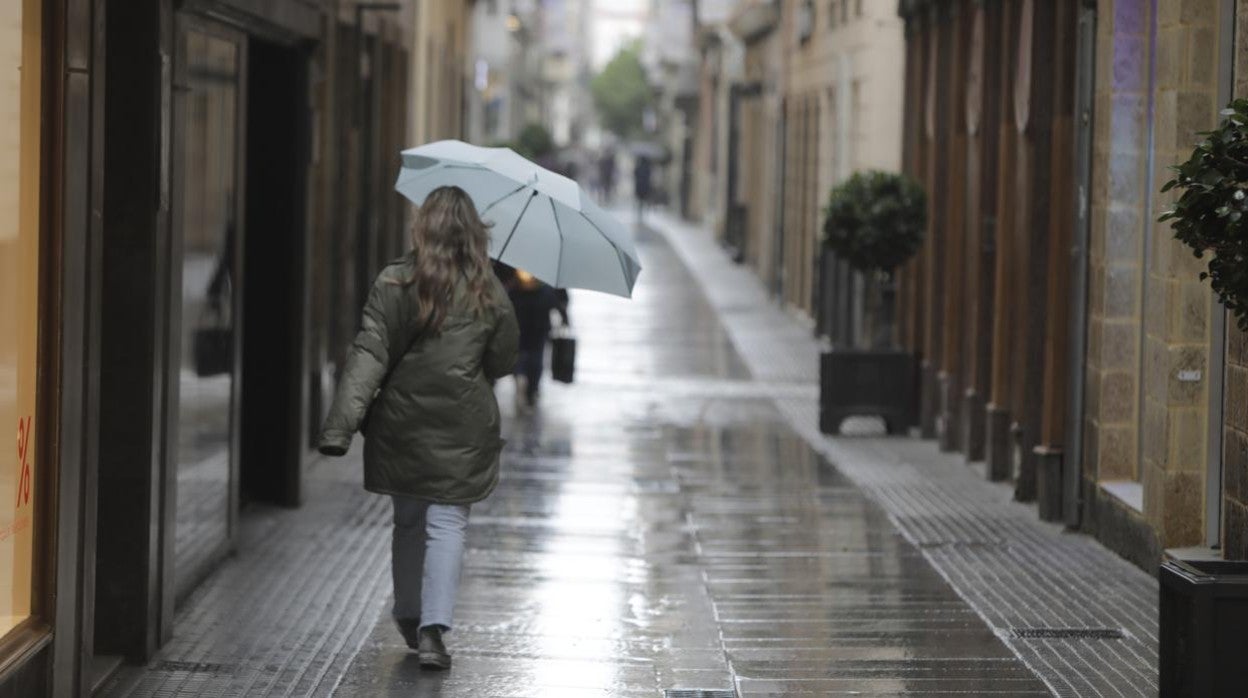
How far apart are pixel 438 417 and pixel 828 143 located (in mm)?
20564

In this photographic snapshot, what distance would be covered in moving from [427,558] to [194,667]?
93cm

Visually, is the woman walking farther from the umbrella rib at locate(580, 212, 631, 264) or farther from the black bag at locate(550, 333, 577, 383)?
the black bag at locate(550, 333, 577, 383)

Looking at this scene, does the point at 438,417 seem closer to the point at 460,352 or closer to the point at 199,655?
the point at 460,352

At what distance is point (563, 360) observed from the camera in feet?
52.1

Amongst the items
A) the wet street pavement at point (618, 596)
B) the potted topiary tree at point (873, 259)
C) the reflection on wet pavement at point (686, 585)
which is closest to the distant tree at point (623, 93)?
the potted topiary tree at point (873, 259)

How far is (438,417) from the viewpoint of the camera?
852 cm

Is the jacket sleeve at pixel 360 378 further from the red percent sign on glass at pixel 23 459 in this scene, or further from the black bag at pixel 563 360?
the black bag at pixel 563 360

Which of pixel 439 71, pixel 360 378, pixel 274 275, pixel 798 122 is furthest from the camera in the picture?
pixel 798 122

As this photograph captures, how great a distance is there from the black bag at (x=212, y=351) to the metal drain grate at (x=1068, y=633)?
3677 millimetres

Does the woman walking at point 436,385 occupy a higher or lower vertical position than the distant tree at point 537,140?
lower

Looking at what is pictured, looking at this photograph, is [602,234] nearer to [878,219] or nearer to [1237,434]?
[1237,434]

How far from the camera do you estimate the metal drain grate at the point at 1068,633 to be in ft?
30.9

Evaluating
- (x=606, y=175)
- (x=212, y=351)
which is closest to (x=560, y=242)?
(x=212, y=351)

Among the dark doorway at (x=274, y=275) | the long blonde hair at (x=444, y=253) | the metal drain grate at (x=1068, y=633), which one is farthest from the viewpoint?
the dark doorway at (x=274, y=275)
